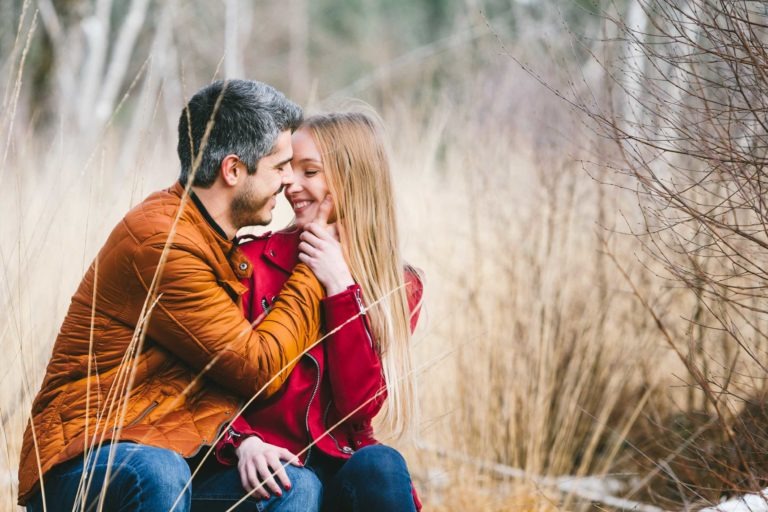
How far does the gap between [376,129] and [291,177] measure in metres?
0.33

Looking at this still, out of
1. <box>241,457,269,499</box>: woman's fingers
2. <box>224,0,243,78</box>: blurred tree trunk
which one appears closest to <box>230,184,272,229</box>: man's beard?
<box>241,457,269,499</box>: woman's fingers

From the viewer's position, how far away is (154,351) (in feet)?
6.25

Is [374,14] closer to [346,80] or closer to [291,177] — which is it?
[346,80]

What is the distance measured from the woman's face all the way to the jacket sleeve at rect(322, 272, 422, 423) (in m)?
0.31

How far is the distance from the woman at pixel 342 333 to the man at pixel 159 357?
91 mm

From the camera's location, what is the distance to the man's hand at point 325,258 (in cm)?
209

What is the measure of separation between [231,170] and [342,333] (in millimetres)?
481

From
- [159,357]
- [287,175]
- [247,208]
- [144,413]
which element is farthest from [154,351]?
[287,175]

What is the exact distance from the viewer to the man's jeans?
5.58 ft

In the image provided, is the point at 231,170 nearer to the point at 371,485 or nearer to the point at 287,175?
the point at 287,175

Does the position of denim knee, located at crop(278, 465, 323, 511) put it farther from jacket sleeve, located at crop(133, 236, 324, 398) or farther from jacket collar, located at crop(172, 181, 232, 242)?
jacket collar, located at crop(172, 181, 232, 242)

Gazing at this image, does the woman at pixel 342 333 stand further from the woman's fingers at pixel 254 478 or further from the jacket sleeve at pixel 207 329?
the jacket sleeve at pixel 207 329

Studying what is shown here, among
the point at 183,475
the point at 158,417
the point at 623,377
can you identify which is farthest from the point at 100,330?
the point at 623,377

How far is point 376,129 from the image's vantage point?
2.38 m
